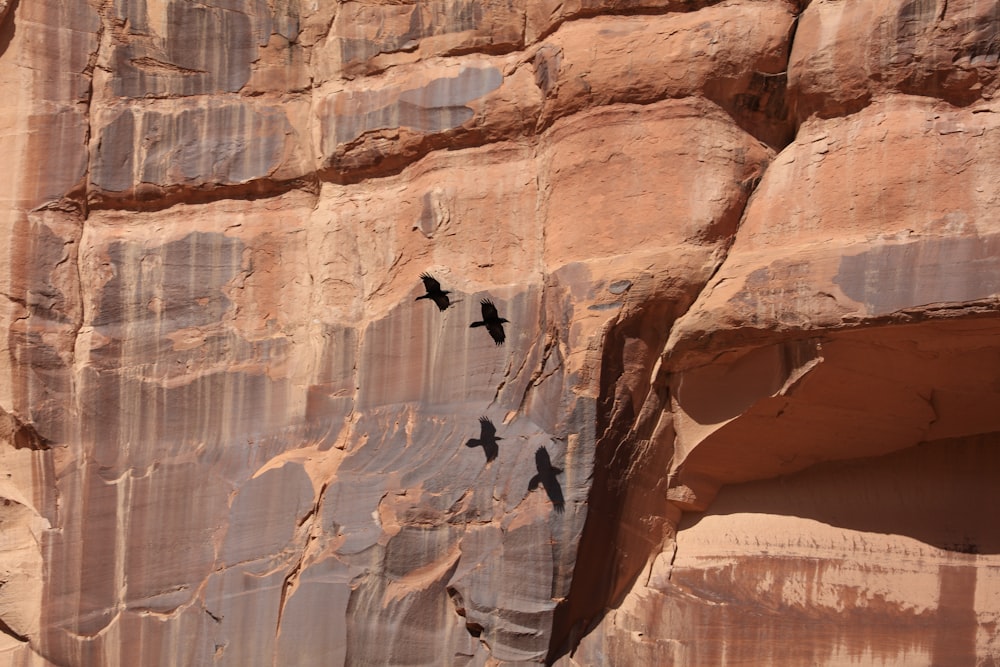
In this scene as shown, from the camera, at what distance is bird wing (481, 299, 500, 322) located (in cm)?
775

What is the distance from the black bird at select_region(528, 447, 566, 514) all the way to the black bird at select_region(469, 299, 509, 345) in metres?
0.76

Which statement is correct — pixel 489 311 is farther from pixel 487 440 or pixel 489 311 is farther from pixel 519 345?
pixel 487 440

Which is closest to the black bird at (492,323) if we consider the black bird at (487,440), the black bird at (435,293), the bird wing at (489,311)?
the bird wing at (489,311)

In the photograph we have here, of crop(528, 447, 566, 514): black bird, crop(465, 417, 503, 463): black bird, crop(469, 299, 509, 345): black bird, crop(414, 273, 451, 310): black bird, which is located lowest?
A: crop(528, 447, 566, 514): black bird

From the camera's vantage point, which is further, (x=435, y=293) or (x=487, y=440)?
(x=487, y=440)

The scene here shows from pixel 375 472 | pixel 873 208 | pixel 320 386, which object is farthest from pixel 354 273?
pixel 873 208

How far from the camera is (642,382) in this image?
323 inches

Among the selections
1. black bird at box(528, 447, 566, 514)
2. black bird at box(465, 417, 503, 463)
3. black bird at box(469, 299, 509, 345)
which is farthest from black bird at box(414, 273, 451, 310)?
black bird at box(528, 447, 566, 514)

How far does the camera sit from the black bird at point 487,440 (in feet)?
26.8

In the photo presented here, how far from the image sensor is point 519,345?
830cm

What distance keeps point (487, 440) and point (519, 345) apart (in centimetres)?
65

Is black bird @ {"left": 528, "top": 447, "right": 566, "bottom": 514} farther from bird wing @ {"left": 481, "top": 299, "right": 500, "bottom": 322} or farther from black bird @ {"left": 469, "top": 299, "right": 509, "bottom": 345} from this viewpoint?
bird wing @ {"left": 481, "top": 299, "right": 500, "bottom": 322}

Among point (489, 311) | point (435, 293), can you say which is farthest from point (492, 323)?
point (435, 293)

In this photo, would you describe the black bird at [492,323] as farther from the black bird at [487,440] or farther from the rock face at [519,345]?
the black bird at [487,440]
